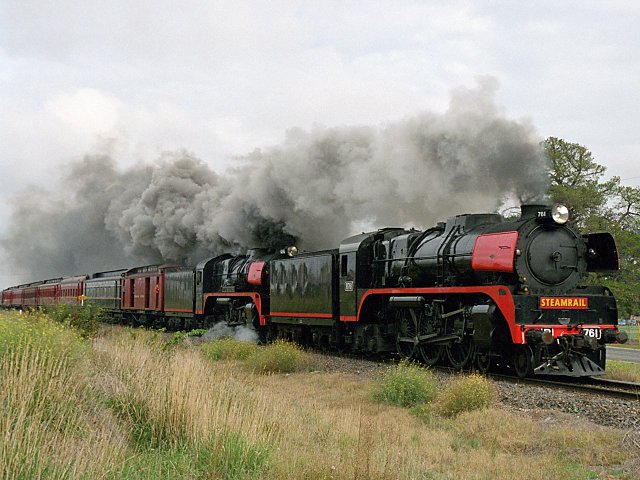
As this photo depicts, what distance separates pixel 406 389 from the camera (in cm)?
1038

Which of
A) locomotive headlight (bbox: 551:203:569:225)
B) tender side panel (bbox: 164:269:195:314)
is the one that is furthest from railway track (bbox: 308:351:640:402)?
tender side panel (bbox: 164:269:195:314)

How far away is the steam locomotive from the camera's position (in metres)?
11.8

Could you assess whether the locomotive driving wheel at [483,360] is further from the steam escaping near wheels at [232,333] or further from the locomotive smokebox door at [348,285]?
the steam escaping near wheels at [232,333]

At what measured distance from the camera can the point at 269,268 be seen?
21.1 metres

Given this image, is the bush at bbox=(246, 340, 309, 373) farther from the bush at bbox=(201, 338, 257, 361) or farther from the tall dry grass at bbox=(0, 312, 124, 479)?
the tall dry grass at bbox=(0, 312, 124, 479)

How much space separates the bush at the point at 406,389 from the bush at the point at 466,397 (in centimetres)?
63

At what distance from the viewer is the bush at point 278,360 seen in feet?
48.5

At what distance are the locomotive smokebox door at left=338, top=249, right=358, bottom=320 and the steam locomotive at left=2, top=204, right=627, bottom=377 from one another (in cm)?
3

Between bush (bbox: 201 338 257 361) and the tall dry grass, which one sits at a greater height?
the tall dry grass

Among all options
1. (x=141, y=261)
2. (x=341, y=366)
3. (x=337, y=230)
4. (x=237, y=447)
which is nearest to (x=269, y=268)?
(x=337, y=230)

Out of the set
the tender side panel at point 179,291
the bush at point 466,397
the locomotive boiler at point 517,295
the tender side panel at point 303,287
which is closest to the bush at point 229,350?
the tender side panel at point 303,287

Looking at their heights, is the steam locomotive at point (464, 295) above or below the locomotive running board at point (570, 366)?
above

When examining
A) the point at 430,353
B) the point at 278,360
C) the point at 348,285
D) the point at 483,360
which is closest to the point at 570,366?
the point at 483,360

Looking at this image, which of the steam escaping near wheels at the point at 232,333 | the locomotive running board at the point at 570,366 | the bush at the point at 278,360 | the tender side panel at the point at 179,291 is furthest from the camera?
the tender side panel at the point at 179,291
